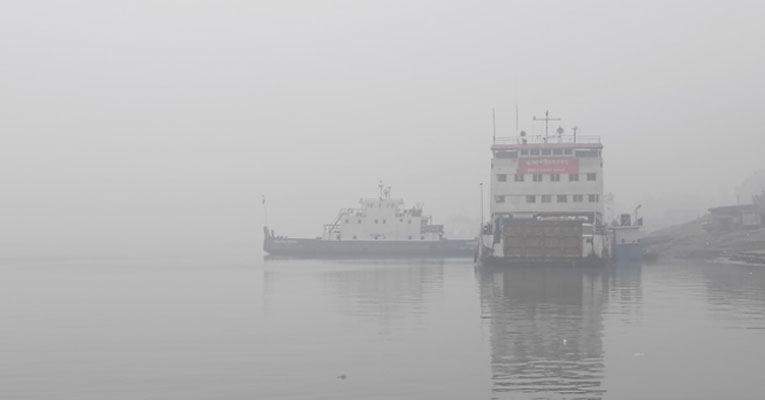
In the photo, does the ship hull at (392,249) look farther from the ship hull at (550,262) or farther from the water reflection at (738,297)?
the water reflection at (738,297)

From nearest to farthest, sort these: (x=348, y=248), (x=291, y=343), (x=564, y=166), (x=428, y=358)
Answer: (x=428, y=358)
(x=291, y=343)
(x=564, y=166)
(x=348, y=248)

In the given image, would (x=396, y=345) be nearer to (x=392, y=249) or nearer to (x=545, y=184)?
(x=545, y=184)

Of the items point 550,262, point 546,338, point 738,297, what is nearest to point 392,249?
point 550,262

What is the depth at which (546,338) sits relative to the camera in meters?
19.5

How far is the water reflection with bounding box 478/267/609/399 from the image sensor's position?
13.7 meters

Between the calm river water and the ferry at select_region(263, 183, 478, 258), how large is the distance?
64.5 metres

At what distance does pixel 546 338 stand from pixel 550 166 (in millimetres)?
41293

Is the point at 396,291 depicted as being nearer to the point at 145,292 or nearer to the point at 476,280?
the point at 476,280

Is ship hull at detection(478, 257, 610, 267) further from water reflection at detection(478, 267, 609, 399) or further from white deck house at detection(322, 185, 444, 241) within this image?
white deck house at detection(322, 185, 444, 241)

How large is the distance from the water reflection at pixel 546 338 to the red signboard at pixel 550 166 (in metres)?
20.6

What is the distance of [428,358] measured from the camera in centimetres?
1692

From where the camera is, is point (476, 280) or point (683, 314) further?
point (476, 280)

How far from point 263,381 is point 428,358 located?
3789mm

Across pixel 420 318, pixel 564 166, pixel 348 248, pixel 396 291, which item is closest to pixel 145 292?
pixel 396 291
